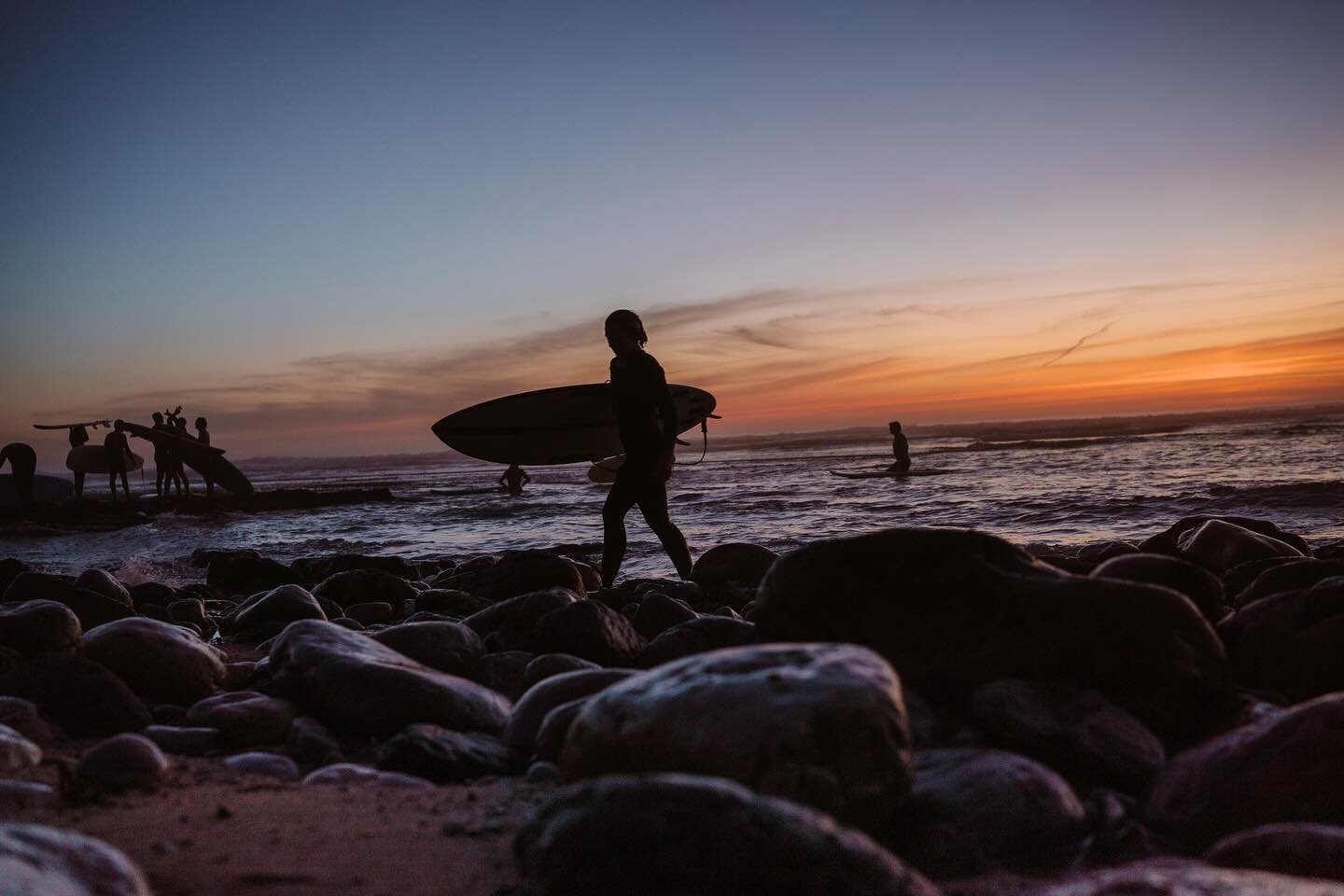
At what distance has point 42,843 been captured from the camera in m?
1.37

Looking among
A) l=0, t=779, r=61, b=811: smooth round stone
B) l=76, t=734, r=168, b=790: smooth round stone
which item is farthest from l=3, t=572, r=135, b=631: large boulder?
l=0, t=779, r=61, b=811: smooth round stone

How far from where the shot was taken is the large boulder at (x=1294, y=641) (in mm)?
2756

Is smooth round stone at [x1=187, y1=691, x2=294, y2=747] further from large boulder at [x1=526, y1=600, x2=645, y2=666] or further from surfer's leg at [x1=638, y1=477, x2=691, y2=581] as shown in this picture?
surfer's leg at [x1=638, y1=477, x2=691, y2=581]

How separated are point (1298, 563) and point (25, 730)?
4.99 meters

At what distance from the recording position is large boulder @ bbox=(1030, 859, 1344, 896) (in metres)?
1.40

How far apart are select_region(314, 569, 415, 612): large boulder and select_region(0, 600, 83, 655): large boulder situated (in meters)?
2.42

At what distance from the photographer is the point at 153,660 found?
3551 mm

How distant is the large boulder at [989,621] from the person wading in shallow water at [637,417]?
353cm

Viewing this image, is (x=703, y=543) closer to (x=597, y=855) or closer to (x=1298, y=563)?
(x=1298, y=563)

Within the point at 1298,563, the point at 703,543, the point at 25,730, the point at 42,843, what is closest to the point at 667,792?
the point at 42,843

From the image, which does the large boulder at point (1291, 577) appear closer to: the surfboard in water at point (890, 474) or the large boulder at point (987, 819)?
the large boulder at point (987, 819)

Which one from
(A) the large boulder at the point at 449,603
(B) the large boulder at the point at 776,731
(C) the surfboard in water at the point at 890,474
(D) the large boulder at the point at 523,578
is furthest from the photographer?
(C) the surfboard in water at the point at 890,474

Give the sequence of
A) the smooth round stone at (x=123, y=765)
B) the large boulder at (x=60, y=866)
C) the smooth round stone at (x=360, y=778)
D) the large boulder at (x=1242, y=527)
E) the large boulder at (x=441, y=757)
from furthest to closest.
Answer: the large boulder at (x=1242, y=527)
the large boulder at (x=441, y=757)
the smooth round stone at (x=360, y=778)
the smooth round stone at (x=123, y=765)
the large boulder at (x=60, y=866)

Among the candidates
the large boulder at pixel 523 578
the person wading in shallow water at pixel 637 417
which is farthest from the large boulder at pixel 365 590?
the person wading in shallow water at pixel 637 417
